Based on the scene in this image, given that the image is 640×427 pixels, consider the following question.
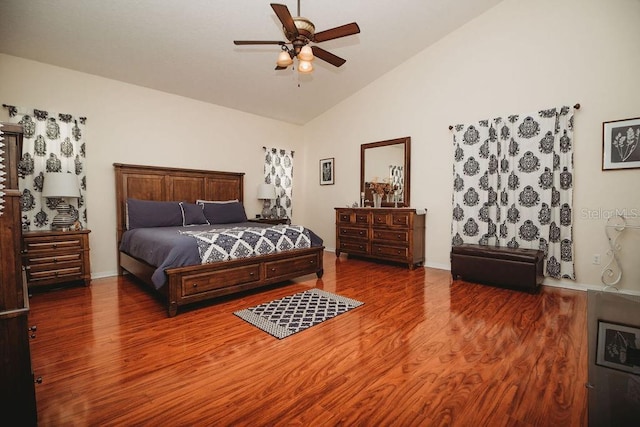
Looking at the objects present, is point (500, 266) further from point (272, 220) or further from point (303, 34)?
point (272, 220)

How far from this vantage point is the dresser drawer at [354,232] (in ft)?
16.4

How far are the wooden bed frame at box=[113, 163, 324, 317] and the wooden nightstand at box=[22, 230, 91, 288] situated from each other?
0.48 metres

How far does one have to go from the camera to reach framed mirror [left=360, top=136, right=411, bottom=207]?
493 cm

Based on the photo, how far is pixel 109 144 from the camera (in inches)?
162

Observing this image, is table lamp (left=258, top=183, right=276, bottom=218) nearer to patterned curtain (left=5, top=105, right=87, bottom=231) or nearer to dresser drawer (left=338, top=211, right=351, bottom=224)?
dresser drawer (left=338, top=211, right=351, bottom=224)

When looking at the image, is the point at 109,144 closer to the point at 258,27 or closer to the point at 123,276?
the point at 123,276

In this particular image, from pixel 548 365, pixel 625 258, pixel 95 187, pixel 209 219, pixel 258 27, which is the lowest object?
pixel 548 365

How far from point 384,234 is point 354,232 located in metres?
0.59

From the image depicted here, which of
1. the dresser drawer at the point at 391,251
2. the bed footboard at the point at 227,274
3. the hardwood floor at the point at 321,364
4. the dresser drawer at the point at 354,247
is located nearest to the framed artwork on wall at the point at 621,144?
the hardwood floor at the point at 321,364

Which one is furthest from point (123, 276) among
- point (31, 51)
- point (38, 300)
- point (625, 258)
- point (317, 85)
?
point (625, 258)

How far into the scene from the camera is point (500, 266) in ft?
11.5

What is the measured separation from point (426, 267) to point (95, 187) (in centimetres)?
483

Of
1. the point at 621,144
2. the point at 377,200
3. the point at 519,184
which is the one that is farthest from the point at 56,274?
the point at 621,144

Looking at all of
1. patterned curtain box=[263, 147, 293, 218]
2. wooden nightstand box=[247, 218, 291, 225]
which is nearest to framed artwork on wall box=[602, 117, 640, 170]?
wooden nightstand box=[247, 218, 291, 225]
